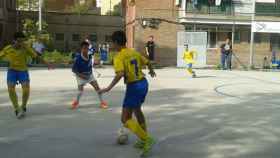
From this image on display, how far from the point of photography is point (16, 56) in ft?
32.8

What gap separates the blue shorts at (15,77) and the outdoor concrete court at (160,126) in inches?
26.9

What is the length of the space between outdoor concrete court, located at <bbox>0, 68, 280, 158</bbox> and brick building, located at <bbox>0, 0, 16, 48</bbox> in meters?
31.0

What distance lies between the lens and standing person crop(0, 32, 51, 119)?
9.99 metres

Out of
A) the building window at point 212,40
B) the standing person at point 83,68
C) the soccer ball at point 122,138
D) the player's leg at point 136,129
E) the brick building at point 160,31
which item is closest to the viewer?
the player's leg at point 136,129

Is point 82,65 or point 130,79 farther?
point 82,65

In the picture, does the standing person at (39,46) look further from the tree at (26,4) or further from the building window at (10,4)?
the tree at (26,4)

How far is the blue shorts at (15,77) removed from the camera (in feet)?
33.0

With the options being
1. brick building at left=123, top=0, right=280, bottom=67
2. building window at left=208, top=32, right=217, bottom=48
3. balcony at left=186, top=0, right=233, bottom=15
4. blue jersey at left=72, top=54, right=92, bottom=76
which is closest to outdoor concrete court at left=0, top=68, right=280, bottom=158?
blue jersey at left=72, top=54, right=92, bottom=76

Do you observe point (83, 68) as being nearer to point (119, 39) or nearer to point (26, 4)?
point (119, 39)

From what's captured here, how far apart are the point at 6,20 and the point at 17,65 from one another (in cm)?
3748

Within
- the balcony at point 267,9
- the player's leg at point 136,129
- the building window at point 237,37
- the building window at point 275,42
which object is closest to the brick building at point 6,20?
the building window at point 237,37

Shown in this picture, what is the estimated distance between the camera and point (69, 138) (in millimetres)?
8047

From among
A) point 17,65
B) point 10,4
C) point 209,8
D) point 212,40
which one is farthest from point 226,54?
point 10,4

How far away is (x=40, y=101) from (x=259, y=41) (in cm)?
2565
